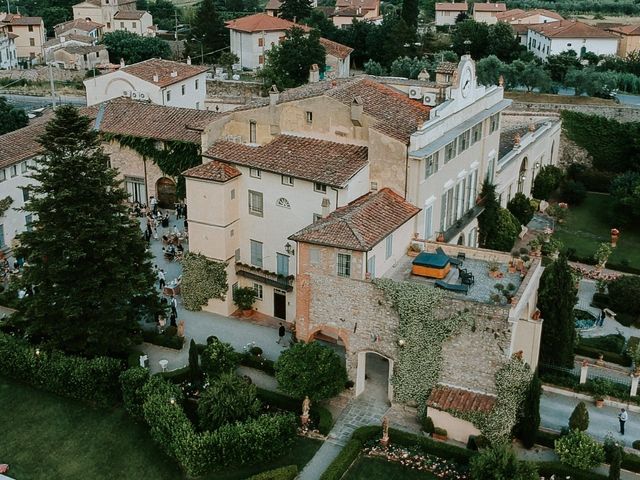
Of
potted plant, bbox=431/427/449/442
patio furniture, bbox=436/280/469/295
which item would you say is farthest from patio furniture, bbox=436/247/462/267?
potted plant, bbox=431/427/449/442

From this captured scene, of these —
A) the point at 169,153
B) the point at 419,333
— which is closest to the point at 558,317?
the point at 419,333

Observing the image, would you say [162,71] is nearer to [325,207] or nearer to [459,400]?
[325,207]

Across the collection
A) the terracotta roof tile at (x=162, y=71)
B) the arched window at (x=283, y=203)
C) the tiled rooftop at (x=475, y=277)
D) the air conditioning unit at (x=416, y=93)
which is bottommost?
the tiled rooftop at (x=475, y=277)

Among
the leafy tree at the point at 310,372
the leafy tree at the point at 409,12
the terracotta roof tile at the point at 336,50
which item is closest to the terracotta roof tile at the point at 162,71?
the terracotta roof tile at the point at 336,50

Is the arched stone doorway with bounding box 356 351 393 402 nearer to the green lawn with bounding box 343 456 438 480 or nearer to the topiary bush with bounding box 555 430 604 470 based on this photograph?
the green lawn with bounding box 343 456 438 480

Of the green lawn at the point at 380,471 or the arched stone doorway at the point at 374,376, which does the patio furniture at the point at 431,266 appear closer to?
the arched stone doorway at the point at 374,376

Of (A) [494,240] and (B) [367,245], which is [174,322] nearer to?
(B) [367,245]

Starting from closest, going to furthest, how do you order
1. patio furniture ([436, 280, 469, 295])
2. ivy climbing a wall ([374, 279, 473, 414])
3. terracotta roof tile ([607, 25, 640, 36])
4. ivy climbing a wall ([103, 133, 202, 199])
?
ivy climbing a wall ([374, 279, 473, 414])
patio furniture ([436, 280, 469, 295])
ivy climbing a wall ([103, 133, 202, 199])
terracotta roof tile ([607, 25, 640, 36])
